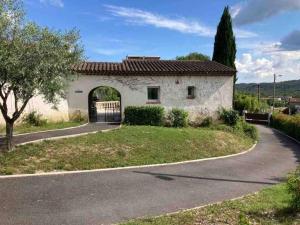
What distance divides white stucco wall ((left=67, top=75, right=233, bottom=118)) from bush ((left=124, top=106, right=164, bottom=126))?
4.81ft

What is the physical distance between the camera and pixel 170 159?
49.0 ft

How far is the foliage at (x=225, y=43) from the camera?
117ft

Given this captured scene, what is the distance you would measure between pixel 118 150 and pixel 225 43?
2410 cm

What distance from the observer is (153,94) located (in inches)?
937

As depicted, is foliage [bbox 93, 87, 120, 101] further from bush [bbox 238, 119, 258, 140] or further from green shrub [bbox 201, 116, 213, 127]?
bush [bbox 238, 119, 258, 140]

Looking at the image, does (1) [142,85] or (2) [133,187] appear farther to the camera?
(1) [142,85]

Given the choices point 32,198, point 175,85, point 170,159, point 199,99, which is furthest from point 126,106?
point 32,198

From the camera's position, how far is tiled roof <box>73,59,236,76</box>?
22.3 metres

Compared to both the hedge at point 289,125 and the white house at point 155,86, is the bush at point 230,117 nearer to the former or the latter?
the white house at point 155,86

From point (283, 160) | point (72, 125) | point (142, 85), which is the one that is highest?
point (142, 85)

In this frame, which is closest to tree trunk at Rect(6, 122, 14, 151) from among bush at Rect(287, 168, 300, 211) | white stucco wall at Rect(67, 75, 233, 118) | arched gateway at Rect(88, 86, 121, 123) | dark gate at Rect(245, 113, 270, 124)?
bush at Rect(287, 168, 300, 211)

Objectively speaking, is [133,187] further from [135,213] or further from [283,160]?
[283,160]

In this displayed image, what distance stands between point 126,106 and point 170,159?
335 inches

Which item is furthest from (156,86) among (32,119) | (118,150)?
(118,150)
